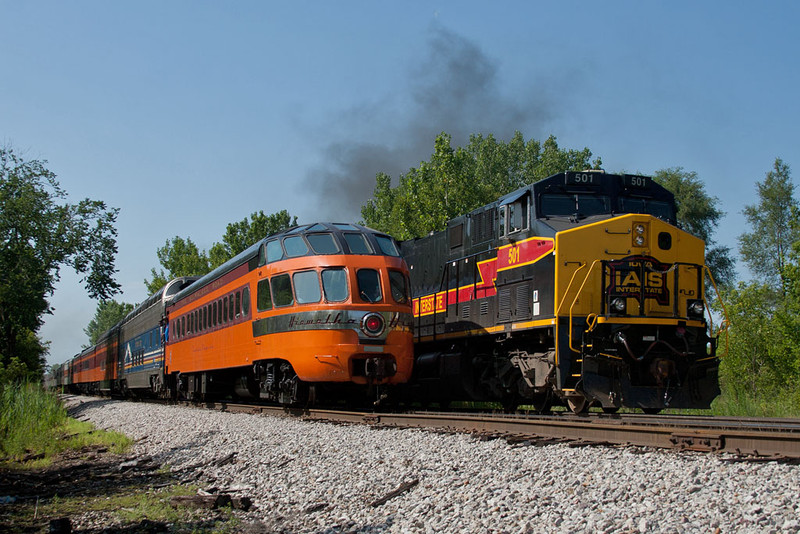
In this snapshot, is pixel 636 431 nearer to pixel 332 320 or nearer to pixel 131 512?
pixel 131 512

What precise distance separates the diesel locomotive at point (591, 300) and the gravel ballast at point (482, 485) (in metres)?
2.76

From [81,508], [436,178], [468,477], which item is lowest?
[81,508]

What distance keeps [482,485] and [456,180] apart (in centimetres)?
2985

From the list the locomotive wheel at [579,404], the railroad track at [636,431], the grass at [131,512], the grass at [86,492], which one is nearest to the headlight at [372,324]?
the railroad track at [636,431]

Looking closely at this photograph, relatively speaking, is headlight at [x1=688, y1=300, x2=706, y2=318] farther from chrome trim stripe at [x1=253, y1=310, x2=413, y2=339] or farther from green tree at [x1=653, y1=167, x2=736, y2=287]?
green tree at [x1=653, y1=167, x2=736, y2=287]

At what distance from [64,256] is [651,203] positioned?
2918 centimetres

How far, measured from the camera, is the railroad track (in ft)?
20.0

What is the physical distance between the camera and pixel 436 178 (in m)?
36.2

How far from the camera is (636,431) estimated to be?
7.37m

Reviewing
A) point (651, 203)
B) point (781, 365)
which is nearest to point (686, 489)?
point (651, 203)

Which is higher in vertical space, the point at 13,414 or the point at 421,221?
the point at 421,221

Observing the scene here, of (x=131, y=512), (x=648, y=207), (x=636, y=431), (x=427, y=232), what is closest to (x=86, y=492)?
(x=131, y=512)

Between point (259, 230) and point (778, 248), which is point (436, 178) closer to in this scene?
point (778, 248)

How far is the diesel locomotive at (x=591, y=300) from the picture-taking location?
1031 centimetres
